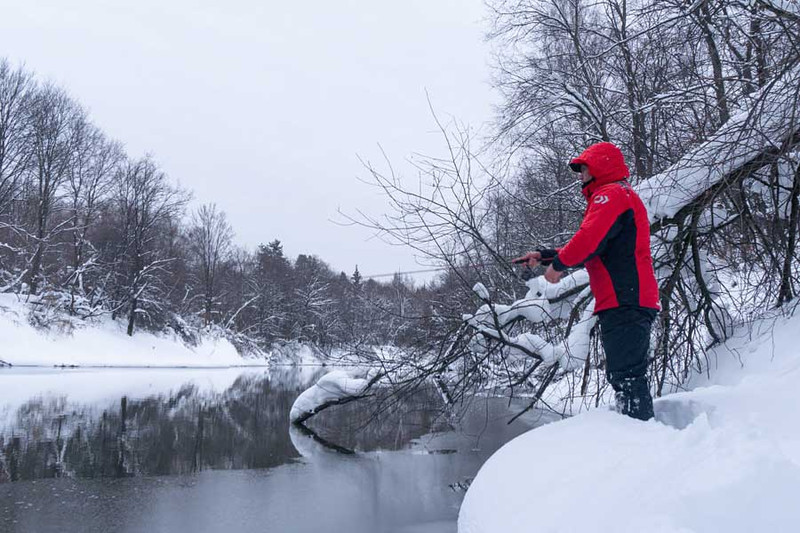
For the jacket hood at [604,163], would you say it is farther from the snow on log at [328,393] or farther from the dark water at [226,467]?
the snow on log at [328,393]

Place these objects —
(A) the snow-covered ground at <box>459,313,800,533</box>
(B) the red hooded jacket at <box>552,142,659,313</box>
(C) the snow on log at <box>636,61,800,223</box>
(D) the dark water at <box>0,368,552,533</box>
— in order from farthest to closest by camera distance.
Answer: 1. (D) the dark water at <box>0,368,552,533</box>
2. (C) the snow on log at <box>636,61,800,223</box>
3. (B) the red hooded jacket at <box>552,142,659,313</box>
4. (A) the snow-covered ground at <box>459,313,800,533</box>

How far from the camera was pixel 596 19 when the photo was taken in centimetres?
965

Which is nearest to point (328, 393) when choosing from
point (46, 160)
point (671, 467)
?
point (671, 467)

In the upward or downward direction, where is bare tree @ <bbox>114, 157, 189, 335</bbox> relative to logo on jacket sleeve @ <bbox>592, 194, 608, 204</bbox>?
upward

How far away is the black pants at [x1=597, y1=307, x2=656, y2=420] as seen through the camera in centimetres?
326

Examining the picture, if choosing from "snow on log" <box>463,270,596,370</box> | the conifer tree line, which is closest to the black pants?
"snow on log" <box>463,270,596,370</box>

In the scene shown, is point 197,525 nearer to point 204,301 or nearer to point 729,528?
point 729,528

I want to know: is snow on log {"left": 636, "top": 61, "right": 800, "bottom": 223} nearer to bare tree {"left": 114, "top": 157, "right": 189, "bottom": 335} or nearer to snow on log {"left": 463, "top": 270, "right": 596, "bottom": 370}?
snow on log {"left": 463, "top": 270, "right": 596, "bottom": 370}

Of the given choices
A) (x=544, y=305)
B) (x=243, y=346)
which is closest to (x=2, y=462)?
(x=544, y=305)

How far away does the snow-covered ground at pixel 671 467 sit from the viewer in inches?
78.2

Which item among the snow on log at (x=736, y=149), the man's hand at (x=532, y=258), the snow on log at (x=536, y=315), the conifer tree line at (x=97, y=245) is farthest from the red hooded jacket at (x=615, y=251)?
the conifer tree line at (x=97, y=245)

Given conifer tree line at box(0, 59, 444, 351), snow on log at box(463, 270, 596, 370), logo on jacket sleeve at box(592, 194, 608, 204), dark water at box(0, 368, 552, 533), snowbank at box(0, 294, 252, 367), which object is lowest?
dark water at box(0, 368, 552, 533)

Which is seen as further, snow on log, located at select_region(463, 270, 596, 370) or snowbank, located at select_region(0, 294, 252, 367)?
snowbank, located at select_region(0, 294, 252, 367)

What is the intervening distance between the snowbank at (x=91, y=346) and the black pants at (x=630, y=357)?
943 inches
